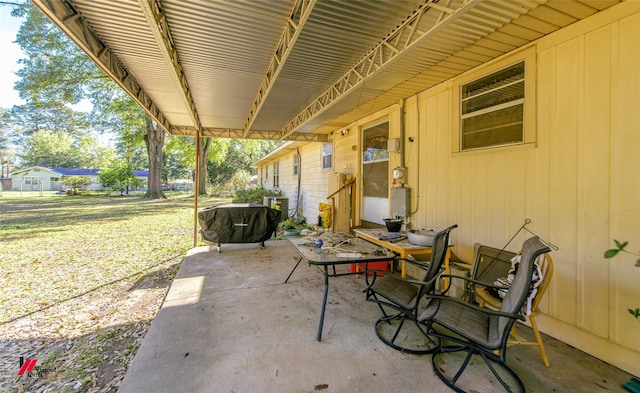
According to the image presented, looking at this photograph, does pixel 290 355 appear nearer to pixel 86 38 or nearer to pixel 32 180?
pixel 86 38

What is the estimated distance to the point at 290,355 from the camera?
2.39 m

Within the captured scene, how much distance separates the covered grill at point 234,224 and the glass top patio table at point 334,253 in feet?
7.83

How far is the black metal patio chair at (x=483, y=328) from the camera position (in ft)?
5.91

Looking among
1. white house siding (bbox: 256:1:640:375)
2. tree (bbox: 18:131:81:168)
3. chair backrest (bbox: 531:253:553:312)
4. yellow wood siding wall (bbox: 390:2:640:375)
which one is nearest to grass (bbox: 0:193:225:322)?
chair backrest (bbox: 531:253:553:312)

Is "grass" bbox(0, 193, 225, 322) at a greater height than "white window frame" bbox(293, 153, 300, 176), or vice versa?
"white window frame" bbox(293, 153, 300, 176)

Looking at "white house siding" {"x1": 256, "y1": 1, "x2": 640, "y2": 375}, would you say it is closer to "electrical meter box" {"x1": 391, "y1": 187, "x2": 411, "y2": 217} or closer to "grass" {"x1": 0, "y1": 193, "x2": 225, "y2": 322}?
"electrical meter box" {"x1": 391, "y1": 187, "x2": 411, "y2": 217}

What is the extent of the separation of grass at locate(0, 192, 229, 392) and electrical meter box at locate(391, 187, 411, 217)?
3966 millimetres

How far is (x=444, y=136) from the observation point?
4.04m

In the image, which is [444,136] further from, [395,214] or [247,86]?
[247,86]

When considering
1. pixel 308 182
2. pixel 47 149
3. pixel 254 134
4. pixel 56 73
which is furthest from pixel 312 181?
pixel 47 149

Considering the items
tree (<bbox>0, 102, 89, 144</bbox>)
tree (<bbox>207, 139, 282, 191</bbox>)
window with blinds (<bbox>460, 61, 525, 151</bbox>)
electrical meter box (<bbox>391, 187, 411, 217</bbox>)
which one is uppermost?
tree (<bbox>0, 102, 89, 144</bbox>)

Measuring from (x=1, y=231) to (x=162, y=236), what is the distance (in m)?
4.99

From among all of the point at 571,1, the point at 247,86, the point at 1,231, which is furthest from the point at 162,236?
the point at 571,1

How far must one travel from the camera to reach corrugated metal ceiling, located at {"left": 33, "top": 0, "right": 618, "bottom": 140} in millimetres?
2508
